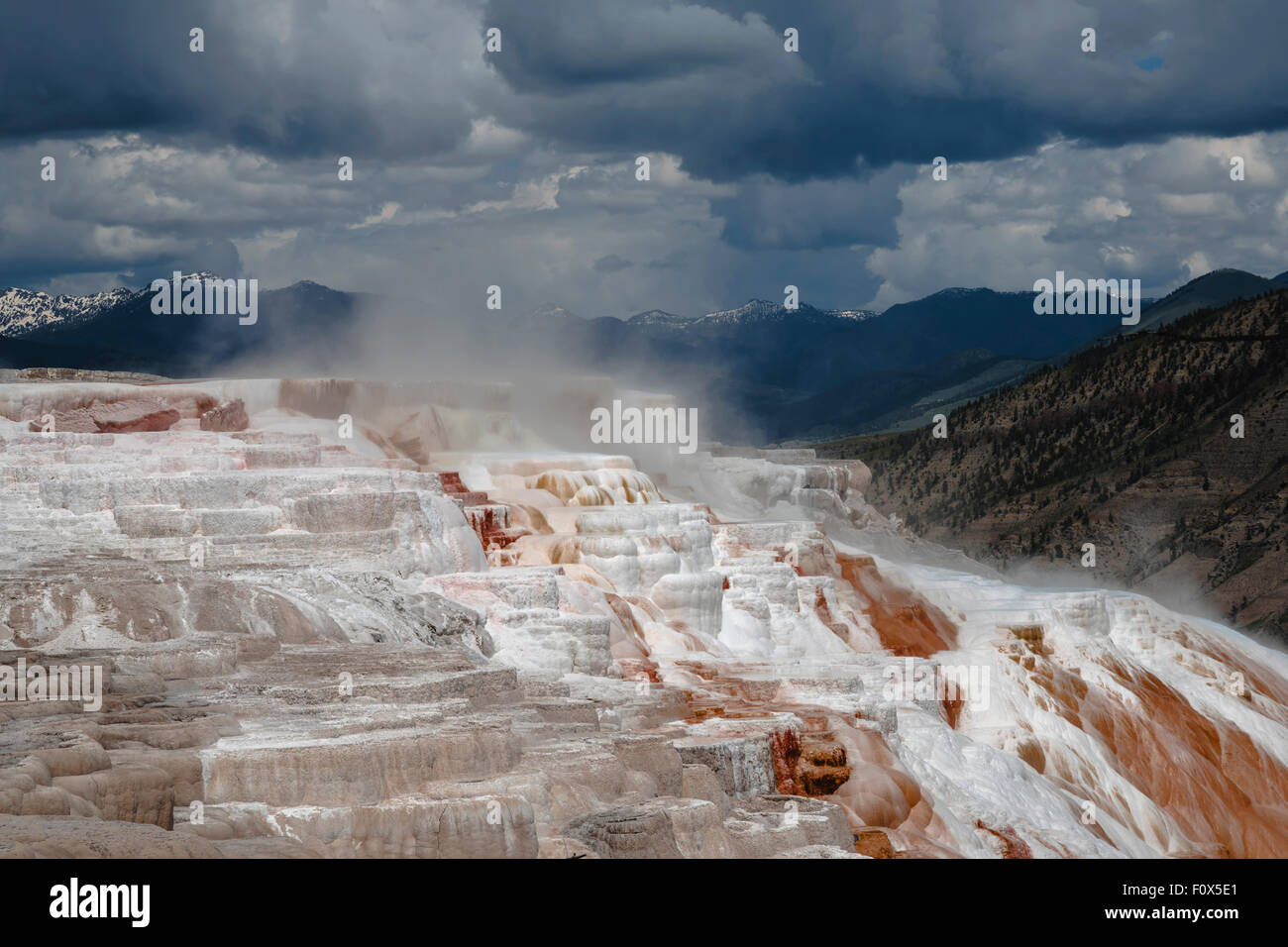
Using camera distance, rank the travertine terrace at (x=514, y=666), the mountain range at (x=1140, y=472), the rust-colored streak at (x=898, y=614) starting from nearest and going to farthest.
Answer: the travertine terrace at (x=514, y=666), the rust-colored streak at (x=898, y=614), the mountain range at (x=1140, y=472)

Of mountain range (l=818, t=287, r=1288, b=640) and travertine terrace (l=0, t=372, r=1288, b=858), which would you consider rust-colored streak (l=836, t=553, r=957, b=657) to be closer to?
travertine terrace (l=0, t=372, r=1288, b=858)

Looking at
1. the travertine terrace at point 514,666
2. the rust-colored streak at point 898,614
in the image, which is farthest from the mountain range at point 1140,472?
the travertine terrace at point 514,666

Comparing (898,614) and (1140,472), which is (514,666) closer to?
(898,614)

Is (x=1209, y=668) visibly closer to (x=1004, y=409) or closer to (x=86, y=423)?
(x=86, y=423)

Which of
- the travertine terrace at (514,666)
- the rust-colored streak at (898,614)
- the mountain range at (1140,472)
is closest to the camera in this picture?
the travertine terrace at (514,666)

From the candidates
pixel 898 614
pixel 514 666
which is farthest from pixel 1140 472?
pixel 514 666

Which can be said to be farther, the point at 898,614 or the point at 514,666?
the point at 898,614

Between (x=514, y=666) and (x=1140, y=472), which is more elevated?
(x=1140, y=472)

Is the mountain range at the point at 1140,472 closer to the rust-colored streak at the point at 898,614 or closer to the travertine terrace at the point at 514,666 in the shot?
the rust-colored streak at the point at 898,614

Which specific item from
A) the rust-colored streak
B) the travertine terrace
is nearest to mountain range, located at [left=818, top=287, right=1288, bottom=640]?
the rust-colored streak

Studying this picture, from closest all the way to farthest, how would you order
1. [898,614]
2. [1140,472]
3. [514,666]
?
[514,666], [898,614], [1140,472]
